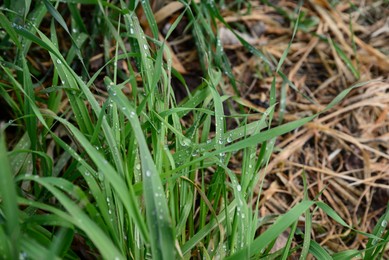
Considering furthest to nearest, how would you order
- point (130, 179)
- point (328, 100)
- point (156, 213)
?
point (328, 100) < point (130, 179) < point (156, 213)

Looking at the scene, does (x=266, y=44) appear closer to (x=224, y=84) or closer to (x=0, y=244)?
(x=224, y=84)

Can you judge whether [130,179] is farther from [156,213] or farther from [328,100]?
[328,100]

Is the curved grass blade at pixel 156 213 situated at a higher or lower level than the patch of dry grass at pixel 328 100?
higher

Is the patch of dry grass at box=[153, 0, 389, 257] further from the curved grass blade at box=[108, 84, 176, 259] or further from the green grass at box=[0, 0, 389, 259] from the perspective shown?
the curved grass blade at box=[108, 84, 176, 259]

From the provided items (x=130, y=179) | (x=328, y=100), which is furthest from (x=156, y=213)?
(x=328, y=100)

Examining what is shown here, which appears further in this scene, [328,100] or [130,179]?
[328,100]

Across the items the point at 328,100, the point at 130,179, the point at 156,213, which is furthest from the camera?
the point at 328,100

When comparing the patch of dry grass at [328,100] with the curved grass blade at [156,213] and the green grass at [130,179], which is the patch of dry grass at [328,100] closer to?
the green grass at [130,179]

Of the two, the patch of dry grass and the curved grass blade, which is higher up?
the curved grass blade

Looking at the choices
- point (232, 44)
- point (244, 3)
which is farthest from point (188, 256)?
point (244, 3)

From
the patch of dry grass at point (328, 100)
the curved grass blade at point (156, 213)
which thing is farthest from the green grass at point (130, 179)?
the patch of dry grass at point (328, 100)

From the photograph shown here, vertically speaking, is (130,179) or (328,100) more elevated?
(130,179)

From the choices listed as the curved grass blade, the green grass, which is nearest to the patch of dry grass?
the green grass
